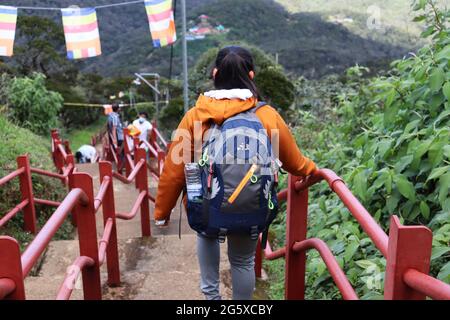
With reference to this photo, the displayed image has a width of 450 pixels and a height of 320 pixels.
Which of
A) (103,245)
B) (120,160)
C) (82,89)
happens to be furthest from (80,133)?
(103,245)

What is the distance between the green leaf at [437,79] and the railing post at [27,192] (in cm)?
313

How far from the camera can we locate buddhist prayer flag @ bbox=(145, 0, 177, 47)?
793 cm

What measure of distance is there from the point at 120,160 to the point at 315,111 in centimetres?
401

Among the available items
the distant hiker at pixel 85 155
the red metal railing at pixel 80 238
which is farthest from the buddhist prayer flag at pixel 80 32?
the distant hiker at pixel 85 155

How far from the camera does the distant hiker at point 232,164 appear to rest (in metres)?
1.66

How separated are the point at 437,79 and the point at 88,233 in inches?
74.1

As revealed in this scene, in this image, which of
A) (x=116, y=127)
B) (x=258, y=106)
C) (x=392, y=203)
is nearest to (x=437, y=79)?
(x=392, y=203)

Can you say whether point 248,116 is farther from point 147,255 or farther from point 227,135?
point 147,255

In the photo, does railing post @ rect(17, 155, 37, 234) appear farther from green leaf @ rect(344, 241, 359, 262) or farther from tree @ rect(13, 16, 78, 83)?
tree @ rect(13, 16, 78, 83)

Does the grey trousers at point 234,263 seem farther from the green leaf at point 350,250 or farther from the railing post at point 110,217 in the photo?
the railing post at point 110,217

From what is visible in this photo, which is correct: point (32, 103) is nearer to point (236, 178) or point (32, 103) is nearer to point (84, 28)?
point (84, 28)

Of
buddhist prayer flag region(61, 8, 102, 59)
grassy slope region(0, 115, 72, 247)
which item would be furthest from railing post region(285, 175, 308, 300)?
buddhist prayer flag region(61, 8, 102, 59)

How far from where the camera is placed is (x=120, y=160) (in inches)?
339

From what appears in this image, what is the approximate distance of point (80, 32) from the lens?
7.54 m
